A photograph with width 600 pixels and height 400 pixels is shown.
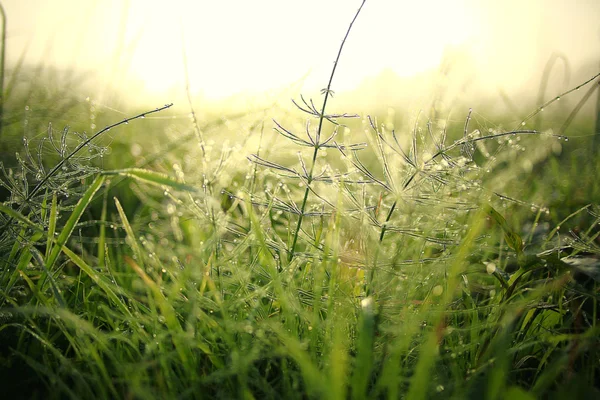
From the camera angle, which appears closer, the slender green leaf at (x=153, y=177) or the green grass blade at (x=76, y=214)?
the slender green leaf at (x=153, y=177)

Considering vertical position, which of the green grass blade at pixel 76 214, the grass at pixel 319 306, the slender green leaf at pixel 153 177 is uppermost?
the slender green leaf at pixel 153 177

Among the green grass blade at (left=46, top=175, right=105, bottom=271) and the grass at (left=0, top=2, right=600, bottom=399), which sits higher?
the green grass blade at (left=46, top=175, right=105, bottom=271)

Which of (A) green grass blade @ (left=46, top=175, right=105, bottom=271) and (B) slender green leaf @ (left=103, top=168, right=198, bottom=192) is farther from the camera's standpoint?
(A) green grass blade @ (left=46, top=175, right=105, bottom=271)

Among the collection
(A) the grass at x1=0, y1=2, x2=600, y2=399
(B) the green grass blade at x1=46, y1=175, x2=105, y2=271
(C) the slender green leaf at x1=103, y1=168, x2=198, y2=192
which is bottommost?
(A) the grass at x1=0, y1=2, x2=600, y2=399

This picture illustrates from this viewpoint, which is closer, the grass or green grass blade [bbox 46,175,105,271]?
the grass

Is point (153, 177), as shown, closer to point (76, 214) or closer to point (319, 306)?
point (76, 214)

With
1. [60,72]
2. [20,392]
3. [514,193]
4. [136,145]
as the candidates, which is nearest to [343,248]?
[20,392]

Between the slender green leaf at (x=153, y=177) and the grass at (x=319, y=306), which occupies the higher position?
the slender green leaf at (x=153, y=177)

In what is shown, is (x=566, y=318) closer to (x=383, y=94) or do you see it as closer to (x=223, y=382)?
(x=223, y=382)

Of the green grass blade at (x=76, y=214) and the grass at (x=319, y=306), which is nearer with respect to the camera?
the grass at (x=319, y=306)

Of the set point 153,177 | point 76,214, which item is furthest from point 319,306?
point 76,214

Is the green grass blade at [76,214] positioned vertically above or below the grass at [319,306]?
above

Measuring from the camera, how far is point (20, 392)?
106 centimetres

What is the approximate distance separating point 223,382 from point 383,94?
2.61 metres
